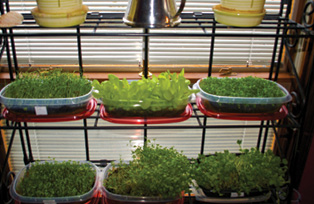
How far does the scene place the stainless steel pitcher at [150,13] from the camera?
106 centimetres

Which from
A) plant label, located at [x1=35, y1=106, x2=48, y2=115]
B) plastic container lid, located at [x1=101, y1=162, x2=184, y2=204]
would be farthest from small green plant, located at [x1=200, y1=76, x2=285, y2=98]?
plant label, located at [x1=35, y1=106, x2=48, y2=115]

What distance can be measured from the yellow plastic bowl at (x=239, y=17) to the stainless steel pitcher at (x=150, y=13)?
0.23m

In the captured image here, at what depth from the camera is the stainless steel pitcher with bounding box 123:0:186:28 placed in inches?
41.8

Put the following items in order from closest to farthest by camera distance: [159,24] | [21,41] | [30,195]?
[159,24] → [30,195] → [21,41]

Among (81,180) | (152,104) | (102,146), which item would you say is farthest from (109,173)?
(102,146)

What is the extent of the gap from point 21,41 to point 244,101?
4.67 ft

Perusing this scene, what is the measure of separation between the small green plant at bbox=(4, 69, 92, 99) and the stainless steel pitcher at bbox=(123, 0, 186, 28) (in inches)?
16.6

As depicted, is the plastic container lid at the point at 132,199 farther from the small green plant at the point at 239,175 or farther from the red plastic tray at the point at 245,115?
the red plastic tray at the point at 245,115

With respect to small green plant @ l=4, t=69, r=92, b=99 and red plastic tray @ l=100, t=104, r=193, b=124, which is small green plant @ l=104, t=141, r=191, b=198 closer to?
red plastic tray @ l=100, t=104, r=193, b=124

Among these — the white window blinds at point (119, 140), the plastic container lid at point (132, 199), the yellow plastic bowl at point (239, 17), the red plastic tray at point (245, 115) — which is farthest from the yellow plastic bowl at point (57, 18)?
the white window blinds at point (119, 140)

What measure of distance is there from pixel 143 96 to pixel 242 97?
43cm

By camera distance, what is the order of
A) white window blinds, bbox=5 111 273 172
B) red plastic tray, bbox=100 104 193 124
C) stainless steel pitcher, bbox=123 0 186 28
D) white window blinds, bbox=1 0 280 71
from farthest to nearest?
white window blinds, bbox=5 111 273 172
white window blinds, bbox=1 0 280 71
red plastic tray, bbox=100 104 193 124
stainless steel pitcher, bbox=123 0 186 28

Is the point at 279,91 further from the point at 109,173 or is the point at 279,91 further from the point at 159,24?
the point at 109,173

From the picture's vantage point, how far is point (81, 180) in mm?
1472
